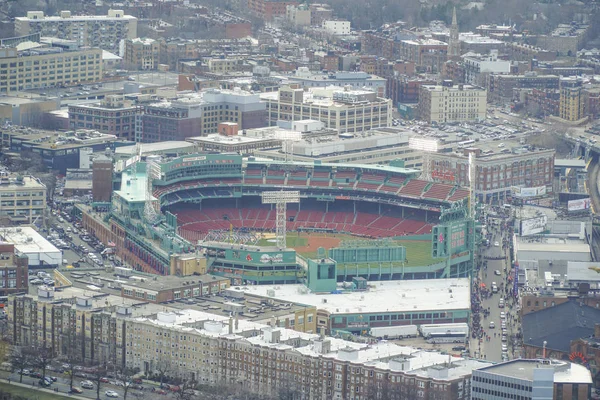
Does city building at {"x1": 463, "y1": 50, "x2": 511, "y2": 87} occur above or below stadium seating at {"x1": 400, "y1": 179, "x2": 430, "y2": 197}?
above

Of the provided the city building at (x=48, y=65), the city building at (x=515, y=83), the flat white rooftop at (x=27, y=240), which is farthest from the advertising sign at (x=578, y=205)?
the city building at (x=48, y=65)

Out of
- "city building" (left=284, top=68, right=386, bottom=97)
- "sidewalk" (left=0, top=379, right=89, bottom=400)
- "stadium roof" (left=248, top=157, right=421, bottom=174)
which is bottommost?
"sidewalk" (left=0, top=379, right=89, bottom=400)

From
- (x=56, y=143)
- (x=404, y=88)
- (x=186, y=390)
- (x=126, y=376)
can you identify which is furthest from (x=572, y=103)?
(x=186, y=390)

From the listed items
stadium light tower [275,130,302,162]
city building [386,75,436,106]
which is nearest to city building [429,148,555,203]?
stadium light tower [275,130,302,162]

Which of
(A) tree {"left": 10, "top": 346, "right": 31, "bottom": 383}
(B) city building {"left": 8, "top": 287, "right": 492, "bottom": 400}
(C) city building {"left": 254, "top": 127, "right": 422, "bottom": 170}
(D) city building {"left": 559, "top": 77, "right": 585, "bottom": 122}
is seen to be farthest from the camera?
(D) city building {"left": 559, "top": 77, "right": 585, "bottom": 122}

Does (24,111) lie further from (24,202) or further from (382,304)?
(382,304)

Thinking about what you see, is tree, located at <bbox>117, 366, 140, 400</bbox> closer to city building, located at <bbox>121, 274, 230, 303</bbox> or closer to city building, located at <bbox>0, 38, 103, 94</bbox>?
city building, located at <bbox>121, 274, 230, 303</bbox>
